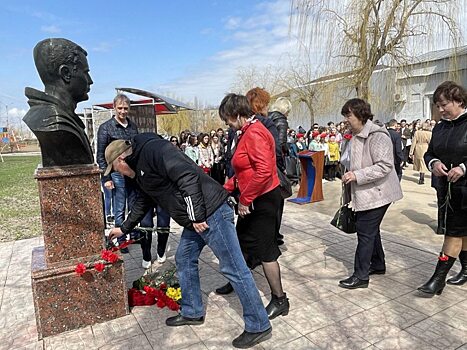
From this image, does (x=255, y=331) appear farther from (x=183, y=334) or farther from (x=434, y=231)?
(x=434, y=231)

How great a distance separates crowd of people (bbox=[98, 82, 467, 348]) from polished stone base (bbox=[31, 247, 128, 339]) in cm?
37

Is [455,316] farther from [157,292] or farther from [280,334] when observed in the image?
[157,292]

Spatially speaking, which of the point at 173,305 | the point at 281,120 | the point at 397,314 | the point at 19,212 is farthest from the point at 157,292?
the point at 19,212

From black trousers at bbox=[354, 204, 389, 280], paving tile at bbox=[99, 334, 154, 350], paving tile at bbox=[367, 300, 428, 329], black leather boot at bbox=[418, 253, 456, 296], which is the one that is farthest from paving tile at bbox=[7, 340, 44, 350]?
black leather boot at bbox=[418, 253, 456, 296]

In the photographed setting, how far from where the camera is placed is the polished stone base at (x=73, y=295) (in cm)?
276

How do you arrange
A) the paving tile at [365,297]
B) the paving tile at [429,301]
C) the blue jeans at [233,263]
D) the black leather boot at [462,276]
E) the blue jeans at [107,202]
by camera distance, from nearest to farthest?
the blue jeans at [233,263]
the paving tile at [429,301]
the paving tile at [365,297]
the black leather boot at [462,276]
the blue jeans at [107,202]

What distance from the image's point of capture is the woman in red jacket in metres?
2.66

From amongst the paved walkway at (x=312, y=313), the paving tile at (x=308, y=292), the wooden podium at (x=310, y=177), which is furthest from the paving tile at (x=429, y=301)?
the wooden podium at (x=310, y=177)

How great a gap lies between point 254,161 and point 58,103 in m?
1.53

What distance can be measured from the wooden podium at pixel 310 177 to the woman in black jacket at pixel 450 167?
4073mm

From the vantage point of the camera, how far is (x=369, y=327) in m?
2.76

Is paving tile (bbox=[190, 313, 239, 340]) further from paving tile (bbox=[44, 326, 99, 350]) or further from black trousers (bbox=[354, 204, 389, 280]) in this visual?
black trousers (bbox=[354, 204, 389, 280])

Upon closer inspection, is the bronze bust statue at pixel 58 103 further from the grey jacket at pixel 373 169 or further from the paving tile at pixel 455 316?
the paving tile at pixel 455 316

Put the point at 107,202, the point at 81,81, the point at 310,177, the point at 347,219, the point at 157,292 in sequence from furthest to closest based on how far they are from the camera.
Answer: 1. the point at 310,177
2. the point at 107,202
3. the point at 347,219
4. the point at 157,292
5. the point at 81,81
